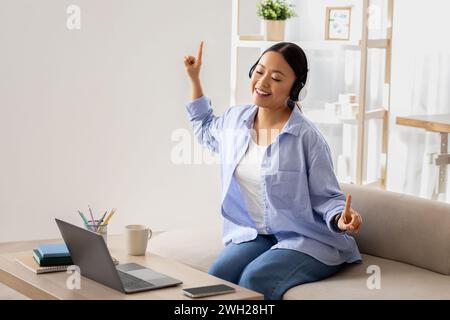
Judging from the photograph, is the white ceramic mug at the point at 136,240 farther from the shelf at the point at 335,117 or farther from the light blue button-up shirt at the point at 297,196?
the shelf at the point at 335,117

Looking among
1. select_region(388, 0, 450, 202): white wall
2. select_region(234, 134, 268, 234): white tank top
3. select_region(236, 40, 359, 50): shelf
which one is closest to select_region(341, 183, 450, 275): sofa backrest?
select_region(234, 134, 268, 234): white tank top

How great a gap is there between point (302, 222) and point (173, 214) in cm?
196

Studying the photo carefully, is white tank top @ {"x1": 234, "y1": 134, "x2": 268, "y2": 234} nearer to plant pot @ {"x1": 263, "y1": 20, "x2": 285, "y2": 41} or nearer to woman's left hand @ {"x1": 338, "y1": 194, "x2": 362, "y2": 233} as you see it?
woman's left hand @ {"x1": 338, "y1": 194, "x2": 362, "y2": 233}

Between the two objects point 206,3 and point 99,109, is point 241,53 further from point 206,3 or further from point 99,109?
point 99,109

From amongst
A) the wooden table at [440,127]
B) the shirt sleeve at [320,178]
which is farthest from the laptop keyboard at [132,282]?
the wooden table at [440,127]

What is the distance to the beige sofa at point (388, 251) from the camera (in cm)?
235

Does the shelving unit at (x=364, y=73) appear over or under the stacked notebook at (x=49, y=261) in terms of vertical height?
over

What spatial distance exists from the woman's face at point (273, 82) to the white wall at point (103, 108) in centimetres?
162

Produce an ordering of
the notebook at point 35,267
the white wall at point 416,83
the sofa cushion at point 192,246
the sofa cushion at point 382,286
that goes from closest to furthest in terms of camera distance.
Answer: the notebook at point 35,267 < the sofa cushion at point 382,286 < the sofa cushion at point 192,246 < the white wall at point 416,83

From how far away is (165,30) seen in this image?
165 inches

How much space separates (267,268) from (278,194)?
0.91ft

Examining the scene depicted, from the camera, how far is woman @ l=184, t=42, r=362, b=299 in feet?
8.02
